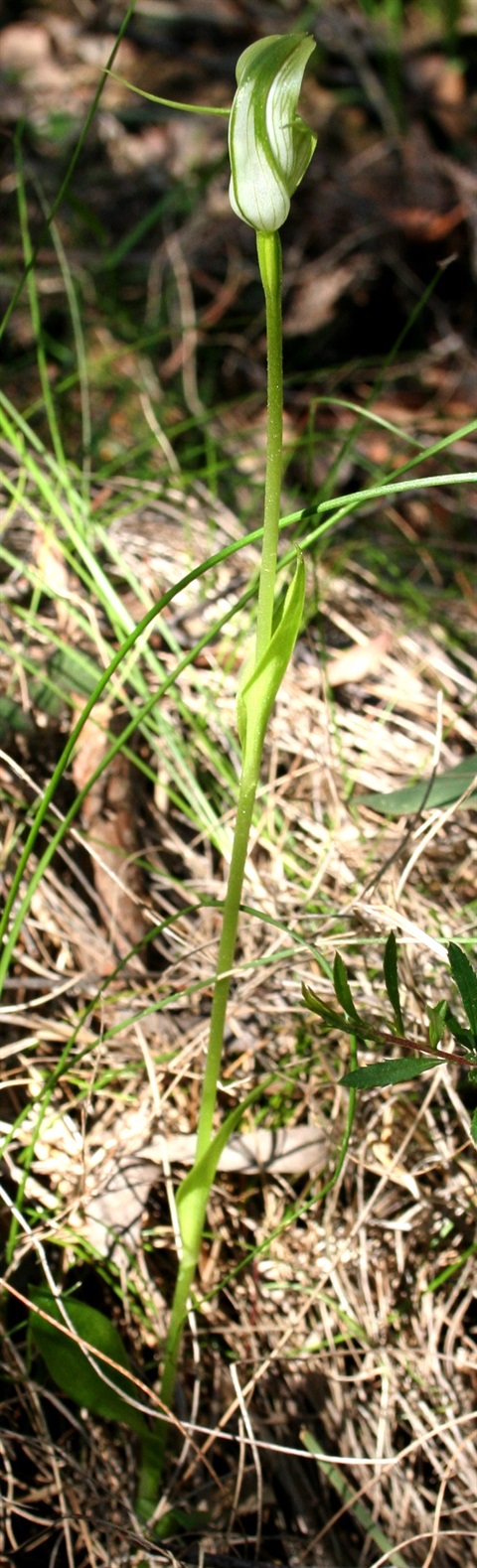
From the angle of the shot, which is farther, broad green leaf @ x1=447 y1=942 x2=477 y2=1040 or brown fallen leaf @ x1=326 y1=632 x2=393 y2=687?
brown fallen leaf @ x1=326 y1=632 x2=393 y2=687

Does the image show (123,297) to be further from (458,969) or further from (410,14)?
(458,969)

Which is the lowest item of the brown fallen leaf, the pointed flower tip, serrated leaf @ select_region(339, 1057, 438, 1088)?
serrated leaf @ select_region(339, 1057, 438, 1088)

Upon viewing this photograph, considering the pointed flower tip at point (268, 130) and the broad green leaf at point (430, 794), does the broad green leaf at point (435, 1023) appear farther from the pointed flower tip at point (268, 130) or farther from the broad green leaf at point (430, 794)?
the pointed flower tip at point (268, 130)

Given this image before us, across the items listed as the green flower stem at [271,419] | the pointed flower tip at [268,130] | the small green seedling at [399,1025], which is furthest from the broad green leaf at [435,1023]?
the pointed flower tip at [268,130]

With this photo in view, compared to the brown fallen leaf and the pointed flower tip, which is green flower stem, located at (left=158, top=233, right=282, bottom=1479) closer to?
the pointed flower tip

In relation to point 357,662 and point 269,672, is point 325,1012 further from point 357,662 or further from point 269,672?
point 357,662

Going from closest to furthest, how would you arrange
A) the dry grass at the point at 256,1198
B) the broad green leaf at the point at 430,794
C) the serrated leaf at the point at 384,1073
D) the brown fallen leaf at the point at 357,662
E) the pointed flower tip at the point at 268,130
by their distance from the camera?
the pointed flower tip at the point at 268,130 < the serrated leaf at the point at 384,1073 < the dry grass at the point at 256,1198 < the broad green leaf at the point at 430,794 < the brown fallen leaf at the point at 357,662

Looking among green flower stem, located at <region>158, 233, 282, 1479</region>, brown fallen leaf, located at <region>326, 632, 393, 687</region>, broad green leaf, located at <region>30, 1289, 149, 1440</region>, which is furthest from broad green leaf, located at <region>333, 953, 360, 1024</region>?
brown fallen leaf, located at <region>326, 632, 393, 687</region>
